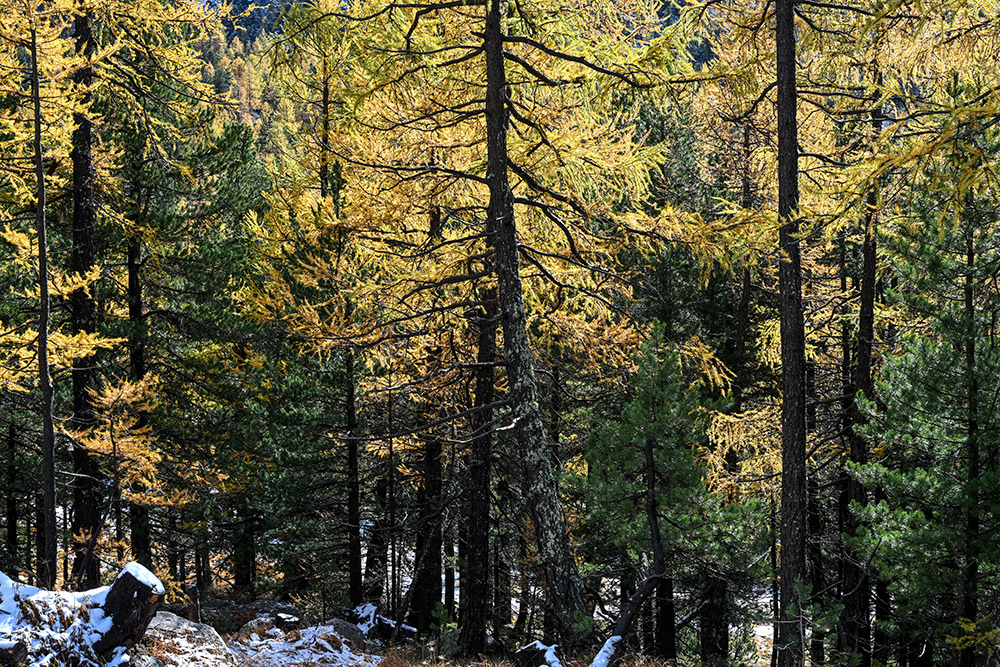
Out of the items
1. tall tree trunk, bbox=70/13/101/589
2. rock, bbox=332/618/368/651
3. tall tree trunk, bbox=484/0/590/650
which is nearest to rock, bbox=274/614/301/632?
rock, bbox=332/618/368/651

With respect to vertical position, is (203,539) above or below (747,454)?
below

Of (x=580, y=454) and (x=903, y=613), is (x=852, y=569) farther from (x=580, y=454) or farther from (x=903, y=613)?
(x=580, y=454)

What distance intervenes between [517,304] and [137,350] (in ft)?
32.1

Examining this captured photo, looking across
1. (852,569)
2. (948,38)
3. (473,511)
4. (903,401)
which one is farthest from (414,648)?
(948,38)

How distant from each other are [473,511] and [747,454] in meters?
7.35

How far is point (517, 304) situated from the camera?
7.70 meters

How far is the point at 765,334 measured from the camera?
1336 cm

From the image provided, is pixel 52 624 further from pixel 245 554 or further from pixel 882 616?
pixel 245 554

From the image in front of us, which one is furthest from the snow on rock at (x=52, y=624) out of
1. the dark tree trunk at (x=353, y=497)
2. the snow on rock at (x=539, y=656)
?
the dark tree trunk at (x=353, y=497)

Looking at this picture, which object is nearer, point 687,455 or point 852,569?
point 687,455

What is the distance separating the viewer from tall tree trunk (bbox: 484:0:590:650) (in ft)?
24.5

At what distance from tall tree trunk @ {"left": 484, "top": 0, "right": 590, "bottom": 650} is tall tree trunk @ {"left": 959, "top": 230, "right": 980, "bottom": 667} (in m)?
5.53

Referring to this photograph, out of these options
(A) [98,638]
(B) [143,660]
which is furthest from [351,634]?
(A) [98,638]

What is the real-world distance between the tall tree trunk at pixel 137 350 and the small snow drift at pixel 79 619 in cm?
667
